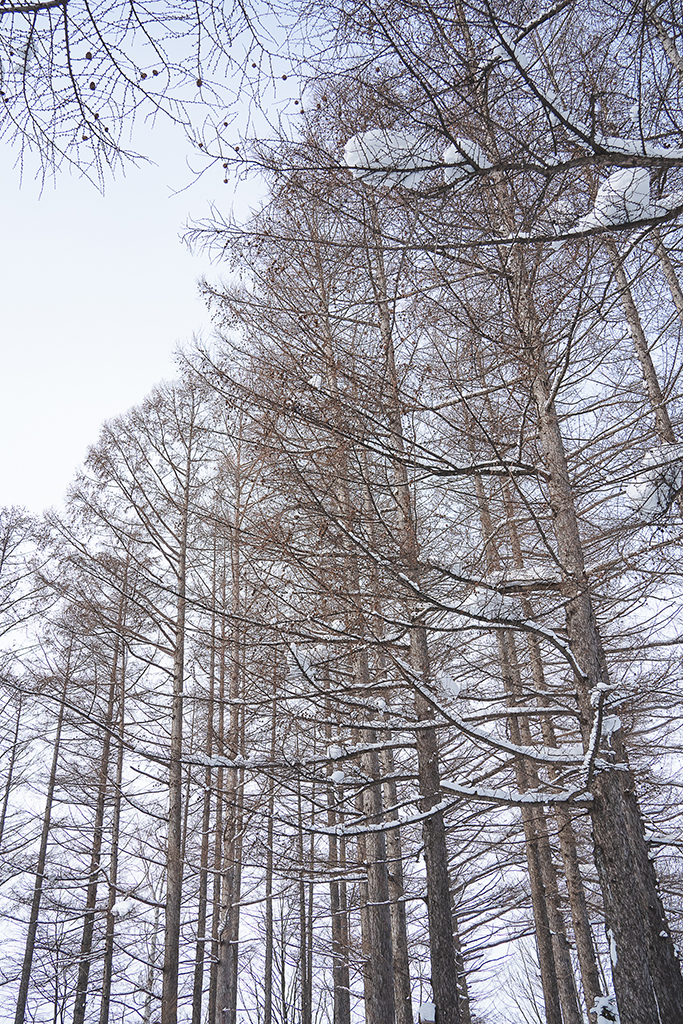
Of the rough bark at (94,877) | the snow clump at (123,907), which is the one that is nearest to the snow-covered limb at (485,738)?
the snow clump at (123,907)

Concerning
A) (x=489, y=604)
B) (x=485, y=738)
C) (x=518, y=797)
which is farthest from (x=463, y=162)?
(x=518, y=797)

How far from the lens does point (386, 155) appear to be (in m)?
2.55

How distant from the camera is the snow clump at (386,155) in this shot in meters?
2.54

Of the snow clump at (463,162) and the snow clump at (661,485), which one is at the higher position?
the snow clump at (463,162)

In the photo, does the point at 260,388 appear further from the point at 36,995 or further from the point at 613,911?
the point at 36,995

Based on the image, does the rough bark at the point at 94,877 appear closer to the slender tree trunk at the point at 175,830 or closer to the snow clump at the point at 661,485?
the slender tree trunk at the point at 175,830

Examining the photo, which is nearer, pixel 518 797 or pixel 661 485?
pixel 661 485

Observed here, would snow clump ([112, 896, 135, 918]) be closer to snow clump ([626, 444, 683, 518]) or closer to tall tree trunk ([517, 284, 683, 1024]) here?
tall tree trunk ([517, 284, 683, 1024])

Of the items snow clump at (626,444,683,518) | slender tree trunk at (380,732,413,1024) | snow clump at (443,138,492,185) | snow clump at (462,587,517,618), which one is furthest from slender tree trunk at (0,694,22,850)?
snow clump at (443,138,492,185)

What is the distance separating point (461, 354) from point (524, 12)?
1707 millimetres

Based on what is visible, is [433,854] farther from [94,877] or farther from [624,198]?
[94,877]

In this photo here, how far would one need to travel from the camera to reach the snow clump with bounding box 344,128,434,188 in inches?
100

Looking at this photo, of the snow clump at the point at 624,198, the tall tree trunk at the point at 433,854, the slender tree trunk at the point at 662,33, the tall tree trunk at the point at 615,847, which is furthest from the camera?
the tall tree trunk at the point at 433,854

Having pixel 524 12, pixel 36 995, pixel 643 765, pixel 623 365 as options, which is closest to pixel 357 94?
pixel 524 12
